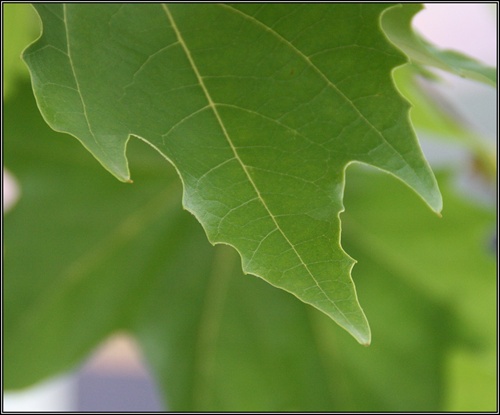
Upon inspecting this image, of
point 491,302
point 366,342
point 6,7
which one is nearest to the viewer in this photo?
point 366,342

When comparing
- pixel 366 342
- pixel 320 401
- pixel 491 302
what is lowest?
pixel 320 401

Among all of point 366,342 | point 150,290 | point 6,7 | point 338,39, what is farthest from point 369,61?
point 150,290

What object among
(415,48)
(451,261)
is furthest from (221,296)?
(415,48)

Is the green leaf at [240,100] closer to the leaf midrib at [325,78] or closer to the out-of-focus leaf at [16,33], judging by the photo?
the leaf midrib at [325,78]

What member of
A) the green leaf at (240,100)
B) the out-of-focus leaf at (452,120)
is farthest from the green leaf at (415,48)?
the out-of-focus leaf at (452,120)

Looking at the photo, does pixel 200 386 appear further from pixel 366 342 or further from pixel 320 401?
pixel 366 342

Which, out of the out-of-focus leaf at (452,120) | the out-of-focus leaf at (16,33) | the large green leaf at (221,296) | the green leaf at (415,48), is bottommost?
the large green leaf at (221,296)
